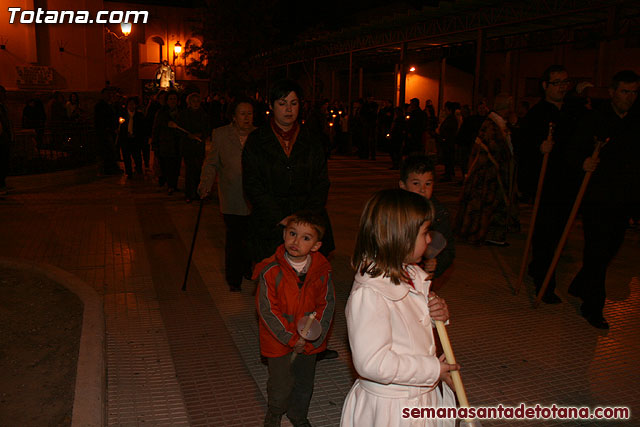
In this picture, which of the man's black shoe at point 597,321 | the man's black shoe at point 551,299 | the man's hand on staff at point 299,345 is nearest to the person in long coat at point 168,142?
the man's black shoe at point 551,299

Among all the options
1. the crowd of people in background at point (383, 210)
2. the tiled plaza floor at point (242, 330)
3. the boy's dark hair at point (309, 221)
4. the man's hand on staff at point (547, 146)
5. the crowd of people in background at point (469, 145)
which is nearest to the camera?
the crowd of people in background at point (383, 210)

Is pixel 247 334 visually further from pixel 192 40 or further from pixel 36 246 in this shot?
pixel 192 40

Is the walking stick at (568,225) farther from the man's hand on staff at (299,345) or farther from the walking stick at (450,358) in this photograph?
the walking stick at (450,358)

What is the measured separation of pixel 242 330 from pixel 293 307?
6.65 feet

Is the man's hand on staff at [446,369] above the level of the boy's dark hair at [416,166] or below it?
below

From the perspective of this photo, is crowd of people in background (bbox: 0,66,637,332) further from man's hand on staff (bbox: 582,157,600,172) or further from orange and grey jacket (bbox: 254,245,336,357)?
orange and grey jacket (bbox: 254,245,336,357)

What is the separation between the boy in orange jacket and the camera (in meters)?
3.34

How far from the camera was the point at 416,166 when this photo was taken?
13.7ft

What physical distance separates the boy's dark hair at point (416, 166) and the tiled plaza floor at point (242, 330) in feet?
5.12

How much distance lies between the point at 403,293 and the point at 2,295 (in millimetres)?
5676

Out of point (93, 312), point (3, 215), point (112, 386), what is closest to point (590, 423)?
point (112, 386)

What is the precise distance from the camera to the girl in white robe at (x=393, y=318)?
2.24 m

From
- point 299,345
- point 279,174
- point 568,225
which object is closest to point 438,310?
point 299,345

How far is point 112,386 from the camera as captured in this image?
4191 mm
